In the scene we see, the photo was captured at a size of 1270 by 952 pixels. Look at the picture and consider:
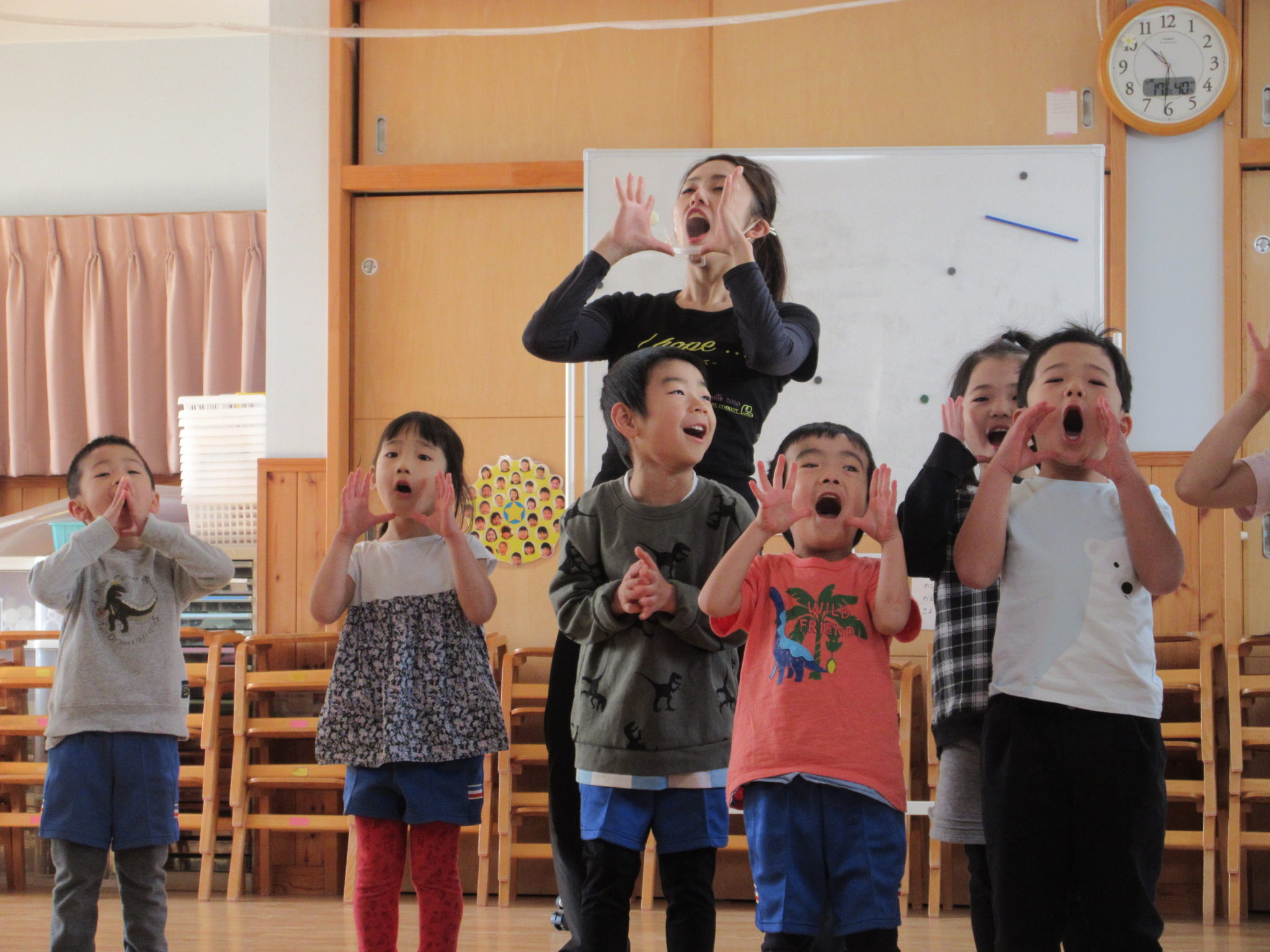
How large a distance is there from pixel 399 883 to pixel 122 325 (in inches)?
138

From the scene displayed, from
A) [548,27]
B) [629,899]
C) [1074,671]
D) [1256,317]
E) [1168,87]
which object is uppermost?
[548,27]

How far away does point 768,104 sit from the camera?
371 centimetres

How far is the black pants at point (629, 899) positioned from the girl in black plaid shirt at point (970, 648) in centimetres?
46

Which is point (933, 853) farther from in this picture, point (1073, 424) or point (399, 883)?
point (1073, 424)

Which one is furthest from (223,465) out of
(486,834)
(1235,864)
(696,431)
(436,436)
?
(1235,864)

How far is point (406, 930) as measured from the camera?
307 cm

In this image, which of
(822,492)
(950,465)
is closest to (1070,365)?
(950,465)

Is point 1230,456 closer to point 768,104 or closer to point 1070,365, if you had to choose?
point 1070,365

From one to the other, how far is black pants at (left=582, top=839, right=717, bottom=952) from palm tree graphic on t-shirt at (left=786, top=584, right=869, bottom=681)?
326 mm

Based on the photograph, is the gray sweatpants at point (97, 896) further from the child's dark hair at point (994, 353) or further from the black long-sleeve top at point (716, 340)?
the child's dark hair at point (994, 353)

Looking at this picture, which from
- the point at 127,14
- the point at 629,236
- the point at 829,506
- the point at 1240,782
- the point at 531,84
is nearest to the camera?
the point at 829,506

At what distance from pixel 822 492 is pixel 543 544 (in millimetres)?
2149

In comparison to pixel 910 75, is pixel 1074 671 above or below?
below

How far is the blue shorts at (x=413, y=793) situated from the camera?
6.52ft
